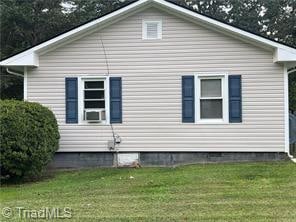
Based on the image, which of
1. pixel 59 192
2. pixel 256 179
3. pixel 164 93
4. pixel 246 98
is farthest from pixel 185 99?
pixel 59 192

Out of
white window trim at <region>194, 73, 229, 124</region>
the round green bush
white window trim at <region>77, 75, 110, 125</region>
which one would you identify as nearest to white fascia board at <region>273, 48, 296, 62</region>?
white window trim at <region>194, 73, 229, 124</region>

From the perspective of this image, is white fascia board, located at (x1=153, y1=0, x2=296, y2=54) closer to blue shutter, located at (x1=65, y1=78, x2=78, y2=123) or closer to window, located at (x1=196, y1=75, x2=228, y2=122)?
window, located at (x1=196, y1=75, x2=228, y2=122)

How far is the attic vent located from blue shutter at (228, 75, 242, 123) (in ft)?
7.92

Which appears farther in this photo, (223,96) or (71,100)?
(71,100)

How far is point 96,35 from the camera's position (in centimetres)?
1487

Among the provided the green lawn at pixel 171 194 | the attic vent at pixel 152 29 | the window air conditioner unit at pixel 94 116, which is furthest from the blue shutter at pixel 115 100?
the green lawn at pixel 171 194

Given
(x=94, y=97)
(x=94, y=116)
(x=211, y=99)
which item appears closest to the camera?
(x=211, y=99)

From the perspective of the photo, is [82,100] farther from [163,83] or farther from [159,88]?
[163,83]

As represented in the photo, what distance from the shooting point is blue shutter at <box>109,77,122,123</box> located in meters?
14.7

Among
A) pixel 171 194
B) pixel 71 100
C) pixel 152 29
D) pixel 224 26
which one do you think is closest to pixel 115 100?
pixel 71 100

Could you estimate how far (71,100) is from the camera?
1475 centimetres

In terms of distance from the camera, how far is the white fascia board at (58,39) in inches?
566

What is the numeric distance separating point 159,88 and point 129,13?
226 centimetres

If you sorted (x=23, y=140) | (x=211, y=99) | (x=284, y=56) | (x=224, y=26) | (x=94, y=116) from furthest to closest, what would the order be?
(x=94, y=116) → (x=211, y=99) → (x=224, y=26) → (x=284, y=56) → (x=23, y=140)
